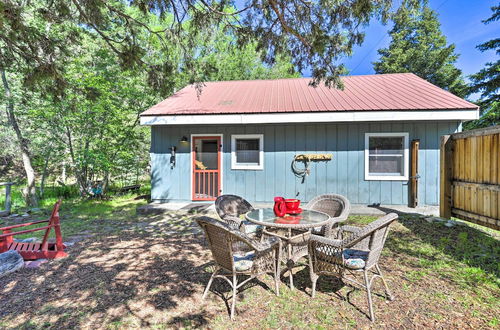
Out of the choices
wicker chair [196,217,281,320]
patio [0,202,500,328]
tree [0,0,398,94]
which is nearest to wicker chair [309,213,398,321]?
patio [0,202,500,328]

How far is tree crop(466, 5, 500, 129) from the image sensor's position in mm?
10422

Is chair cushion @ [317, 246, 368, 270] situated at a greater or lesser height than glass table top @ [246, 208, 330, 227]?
lesser

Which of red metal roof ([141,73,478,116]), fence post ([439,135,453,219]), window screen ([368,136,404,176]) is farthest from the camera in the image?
window screen ([368,136,404,176])

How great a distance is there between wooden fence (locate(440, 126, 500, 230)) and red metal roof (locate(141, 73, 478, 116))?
147cm

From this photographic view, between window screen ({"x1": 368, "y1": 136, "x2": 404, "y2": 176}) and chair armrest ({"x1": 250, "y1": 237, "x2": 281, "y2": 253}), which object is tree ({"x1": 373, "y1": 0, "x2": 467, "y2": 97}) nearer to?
window screen ({"x1": 368, "y1": 136, "x2": 404, "y2": 176})

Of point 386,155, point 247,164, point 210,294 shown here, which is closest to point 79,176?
point 247,164

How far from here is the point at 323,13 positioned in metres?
3.41

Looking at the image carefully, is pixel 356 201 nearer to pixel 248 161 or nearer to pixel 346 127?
pixel 346 127

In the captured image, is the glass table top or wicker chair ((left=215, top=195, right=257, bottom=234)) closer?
the glass table top

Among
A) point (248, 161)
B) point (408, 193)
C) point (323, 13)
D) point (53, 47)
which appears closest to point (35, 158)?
point (53, 47)

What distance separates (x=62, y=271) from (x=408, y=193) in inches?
285

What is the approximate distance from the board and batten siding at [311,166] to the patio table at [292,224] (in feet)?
11.9

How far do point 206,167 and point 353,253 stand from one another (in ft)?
17.3

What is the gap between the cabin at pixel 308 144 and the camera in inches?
246
